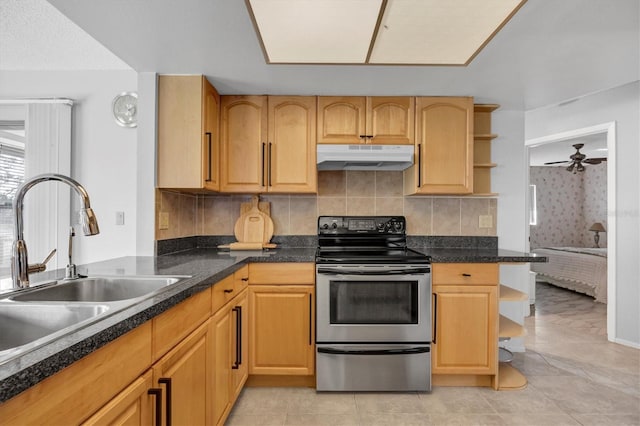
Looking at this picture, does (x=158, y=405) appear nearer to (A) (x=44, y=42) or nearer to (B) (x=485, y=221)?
(A) (x=44, y=42)

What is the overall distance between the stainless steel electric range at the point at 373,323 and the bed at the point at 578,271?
10.1 ft

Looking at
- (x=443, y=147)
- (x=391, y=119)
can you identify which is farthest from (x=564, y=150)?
(x=391, y=119)

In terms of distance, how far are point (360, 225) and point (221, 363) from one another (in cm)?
157

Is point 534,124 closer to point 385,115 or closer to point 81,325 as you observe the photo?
point 385,115

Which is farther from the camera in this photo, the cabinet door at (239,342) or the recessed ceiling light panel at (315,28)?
the cabinet door at (239,342)

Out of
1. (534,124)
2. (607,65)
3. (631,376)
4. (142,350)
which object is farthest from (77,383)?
(534,124)

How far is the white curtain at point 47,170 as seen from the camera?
109 inches

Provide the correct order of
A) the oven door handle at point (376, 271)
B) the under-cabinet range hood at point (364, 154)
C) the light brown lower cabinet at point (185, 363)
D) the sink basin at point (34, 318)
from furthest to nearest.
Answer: the under-cabinet range hood at point (364, 154), the oven door handle at point (376, 271), the sink basin at point (34, 318), the light brown lower cabinet at point (185, 363)

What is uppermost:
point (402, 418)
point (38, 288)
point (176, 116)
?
point (176, 116)

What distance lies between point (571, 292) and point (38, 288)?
6.49m

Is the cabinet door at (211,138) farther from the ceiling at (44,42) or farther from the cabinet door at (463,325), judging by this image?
the cabinet door at (463,325)

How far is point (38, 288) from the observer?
1309 mm

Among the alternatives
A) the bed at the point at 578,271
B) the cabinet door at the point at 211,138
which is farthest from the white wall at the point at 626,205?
the cabinet door at the point at 211,138

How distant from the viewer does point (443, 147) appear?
8.93 feet
